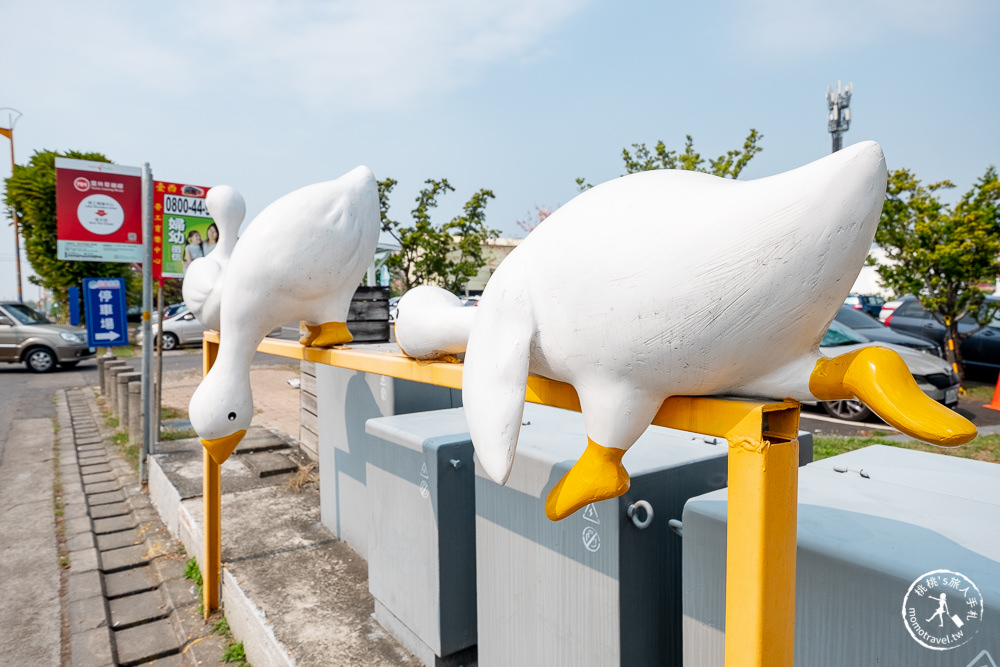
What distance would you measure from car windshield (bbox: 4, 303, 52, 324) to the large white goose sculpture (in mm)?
13876

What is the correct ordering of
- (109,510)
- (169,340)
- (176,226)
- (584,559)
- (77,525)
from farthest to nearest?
(169,340), (176,226), (109,510), (77,525), (584,559)

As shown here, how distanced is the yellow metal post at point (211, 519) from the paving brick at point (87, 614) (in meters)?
0.63

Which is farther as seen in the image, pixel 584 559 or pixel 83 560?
pixel 83 560

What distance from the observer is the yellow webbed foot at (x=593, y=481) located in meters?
1.17

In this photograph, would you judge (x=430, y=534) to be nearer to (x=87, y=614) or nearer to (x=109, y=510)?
(x=87, y=614)

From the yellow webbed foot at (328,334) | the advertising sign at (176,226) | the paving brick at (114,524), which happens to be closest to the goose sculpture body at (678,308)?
the yellow webbed foot at (328,334)

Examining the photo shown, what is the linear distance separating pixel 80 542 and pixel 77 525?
402mm

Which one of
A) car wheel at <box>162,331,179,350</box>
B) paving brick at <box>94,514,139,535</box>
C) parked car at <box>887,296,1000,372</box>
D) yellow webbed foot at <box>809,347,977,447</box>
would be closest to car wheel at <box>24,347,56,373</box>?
car wheel at <box>162,331,179,350</box>

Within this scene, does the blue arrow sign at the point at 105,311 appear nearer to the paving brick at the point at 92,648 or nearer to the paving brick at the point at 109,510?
the paving brick at the point at 109,510

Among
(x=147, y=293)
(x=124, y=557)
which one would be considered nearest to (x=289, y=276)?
(x=124, y=557)

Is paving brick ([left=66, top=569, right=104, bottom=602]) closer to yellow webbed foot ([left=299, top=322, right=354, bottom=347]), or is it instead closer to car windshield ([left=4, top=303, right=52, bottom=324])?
yellow webbed foot ([left=299, top=322, right=354, bottom=347])

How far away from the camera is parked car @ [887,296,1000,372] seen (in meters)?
9.24

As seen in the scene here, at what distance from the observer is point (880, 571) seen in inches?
43.8

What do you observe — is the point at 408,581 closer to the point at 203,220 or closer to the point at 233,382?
the point at 233,382
